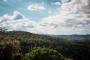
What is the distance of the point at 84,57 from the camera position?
338 feet

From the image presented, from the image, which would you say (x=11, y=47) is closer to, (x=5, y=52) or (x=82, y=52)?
(x=5, y=52)

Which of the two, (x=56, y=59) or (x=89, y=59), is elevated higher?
(x=56, y=59)

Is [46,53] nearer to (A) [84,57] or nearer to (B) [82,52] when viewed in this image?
(A) [84,57]

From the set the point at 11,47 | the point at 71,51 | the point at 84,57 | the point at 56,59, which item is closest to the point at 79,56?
the point at 84,57

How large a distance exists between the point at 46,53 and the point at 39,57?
3.51 m

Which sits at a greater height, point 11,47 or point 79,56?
point 11,47

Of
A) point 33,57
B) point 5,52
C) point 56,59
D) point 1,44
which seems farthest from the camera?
point 56,59

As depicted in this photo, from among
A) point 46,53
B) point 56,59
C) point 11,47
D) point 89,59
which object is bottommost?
point 89,59

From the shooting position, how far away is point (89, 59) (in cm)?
10050

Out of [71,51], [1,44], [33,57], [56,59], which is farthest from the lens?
[71,51]

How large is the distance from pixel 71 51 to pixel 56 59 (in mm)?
100513

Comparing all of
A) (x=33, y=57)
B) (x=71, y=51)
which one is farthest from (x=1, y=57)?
(x=71, y=51)

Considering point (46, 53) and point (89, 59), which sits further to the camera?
point (89, 59)

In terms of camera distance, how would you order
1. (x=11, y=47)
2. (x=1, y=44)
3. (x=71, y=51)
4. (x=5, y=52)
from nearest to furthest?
(x=1, y=44), (x=5, y=52), (x=11, y=47), (x=71, y=51)
